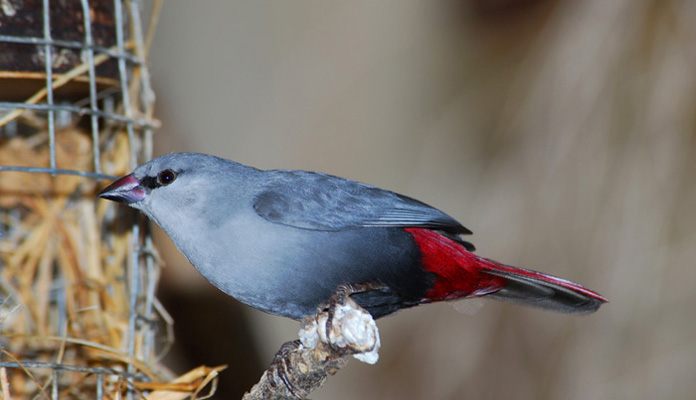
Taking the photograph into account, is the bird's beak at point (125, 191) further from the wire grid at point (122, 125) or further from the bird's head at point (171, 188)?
the wire grid at point (122, 125)

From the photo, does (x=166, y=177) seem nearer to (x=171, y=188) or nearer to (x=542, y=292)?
(x=171, y=188)

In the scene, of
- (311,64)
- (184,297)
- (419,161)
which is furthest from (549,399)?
(311,64)

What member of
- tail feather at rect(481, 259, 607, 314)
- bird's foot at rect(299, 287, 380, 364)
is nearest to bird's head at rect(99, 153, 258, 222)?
bird's foot at rect(299, 287, 380, 364)

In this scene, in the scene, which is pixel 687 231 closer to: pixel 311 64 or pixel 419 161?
pixel 419 161

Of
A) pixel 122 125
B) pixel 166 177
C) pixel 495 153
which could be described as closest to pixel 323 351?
pixel 166 177

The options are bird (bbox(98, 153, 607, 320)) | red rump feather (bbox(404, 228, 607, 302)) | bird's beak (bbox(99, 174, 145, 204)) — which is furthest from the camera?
red rump feather (bbox(404, 228, 607, 302))

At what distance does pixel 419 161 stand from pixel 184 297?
5.28 ft

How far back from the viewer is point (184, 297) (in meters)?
4.41

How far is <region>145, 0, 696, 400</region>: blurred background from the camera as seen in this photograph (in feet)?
15.0

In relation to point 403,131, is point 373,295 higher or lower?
lower

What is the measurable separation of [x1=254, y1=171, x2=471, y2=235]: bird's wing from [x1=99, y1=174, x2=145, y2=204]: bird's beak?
0.37 metres

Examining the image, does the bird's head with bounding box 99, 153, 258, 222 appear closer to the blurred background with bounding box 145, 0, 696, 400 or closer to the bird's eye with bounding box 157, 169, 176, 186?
the bird's eye with bounding box 157, 169, 176, 186

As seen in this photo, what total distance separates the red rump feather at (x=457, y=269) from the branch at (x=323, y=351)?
49 centimetres

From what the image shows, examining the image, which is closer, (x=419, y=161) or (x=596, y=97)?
(x=596, y=97)
